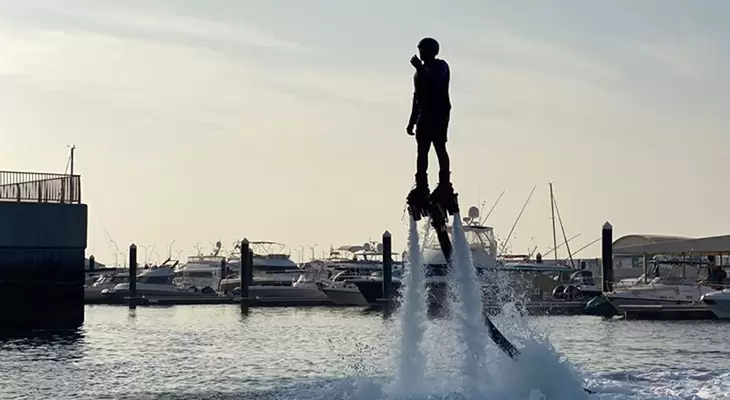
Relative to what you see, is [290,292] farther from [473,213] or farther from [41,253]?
[41,253]

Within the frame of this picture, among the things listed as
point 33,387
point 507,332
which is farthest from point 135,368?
point 507,332

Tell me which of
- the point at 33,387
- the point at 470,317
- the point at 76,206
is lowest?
the point at 33,387

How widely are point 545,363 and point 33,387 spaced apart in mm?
12573

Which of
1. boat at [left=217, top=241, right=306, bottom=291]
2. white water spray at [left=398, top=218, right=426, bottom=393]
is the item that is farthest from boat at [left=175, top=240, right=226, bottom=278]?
white water spray at [left=398, top=218, right=426, bottom=393]

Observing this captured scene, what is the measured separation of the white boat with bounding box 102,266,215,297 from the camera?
3152 inches

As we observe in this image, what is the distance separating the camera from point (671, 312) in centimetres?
5616

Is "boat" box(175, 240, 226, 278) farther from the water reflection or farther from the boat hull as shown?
the water reflection

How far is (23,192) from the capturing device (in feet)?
146

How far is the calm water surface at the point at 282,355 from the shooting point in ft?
79.8

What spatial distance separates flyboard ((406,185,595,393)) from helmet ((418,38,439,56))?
2.54 m

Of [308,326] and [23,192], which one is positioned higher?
[23,192]

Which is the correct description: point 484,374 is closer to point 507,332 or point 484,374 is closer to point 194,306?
point 507,332

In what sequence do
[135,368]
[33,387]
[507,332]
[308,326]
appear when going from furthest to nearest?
[308,326]
[135,368]
[33,387]
[507,332]

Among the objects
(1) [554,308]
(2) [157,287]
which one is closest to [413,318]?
(1) [554,308]
